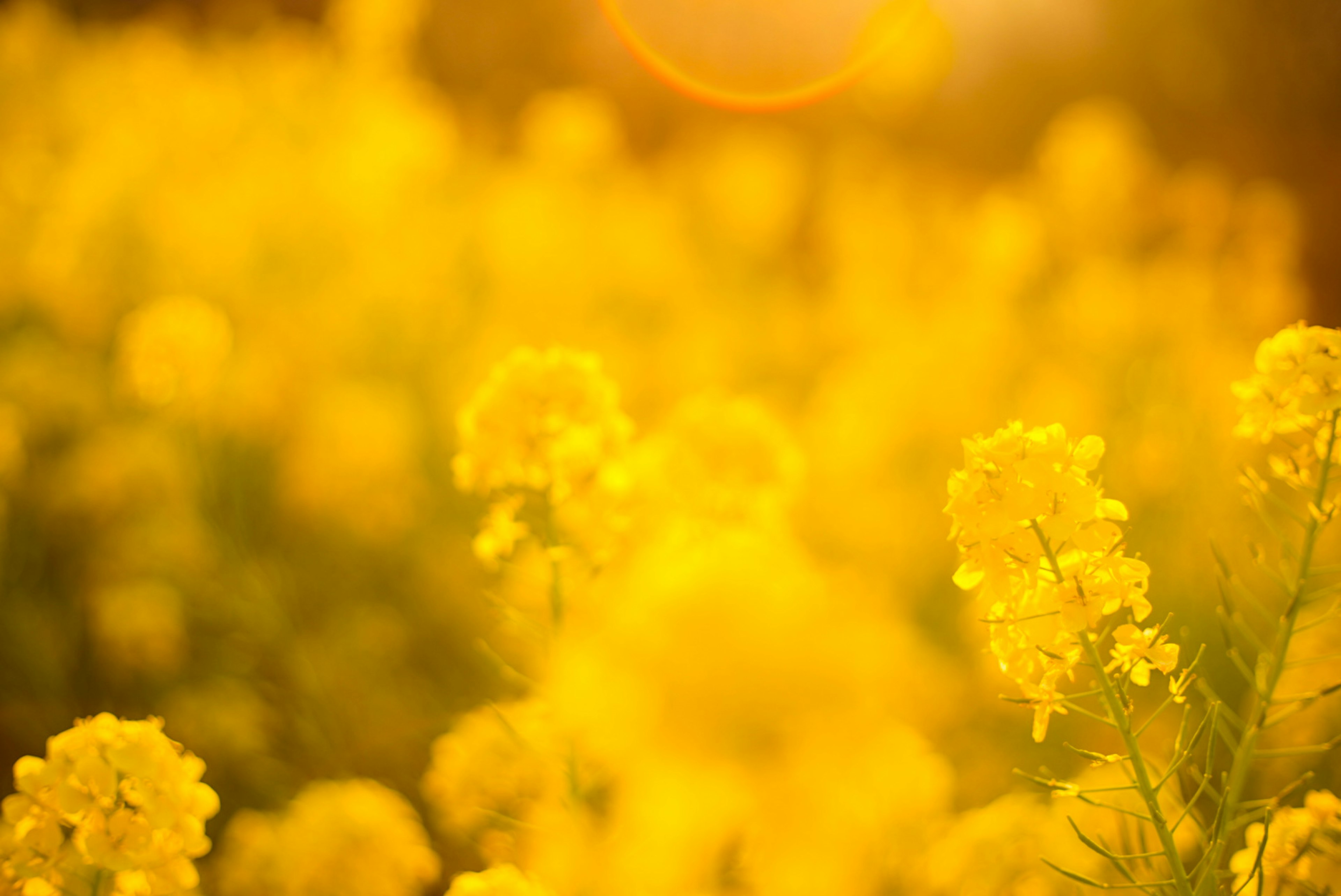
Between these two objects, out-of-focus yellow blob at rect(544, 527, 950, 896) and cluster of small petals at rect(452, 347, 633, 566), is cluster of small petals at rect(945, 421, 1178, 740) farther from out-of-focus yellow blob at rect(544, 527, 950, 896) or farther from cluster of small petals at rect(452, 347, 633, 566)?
cluster of small petals at rect(452, 347, 633, 566)

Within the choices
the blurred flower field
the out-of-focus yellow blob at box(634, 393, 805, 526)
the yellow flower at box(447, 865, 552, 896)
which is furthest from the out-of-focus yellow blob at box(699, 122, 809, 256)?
the yellow flower at box(447, 865, 552, 896)

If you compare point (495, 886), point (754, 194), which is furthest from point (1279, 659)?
point (754, 194)

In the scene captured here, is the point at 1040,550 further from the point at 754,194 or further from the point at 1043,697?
the point at 754,194

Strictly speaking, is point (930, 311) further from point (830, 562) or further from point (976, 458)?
point (976, 458)

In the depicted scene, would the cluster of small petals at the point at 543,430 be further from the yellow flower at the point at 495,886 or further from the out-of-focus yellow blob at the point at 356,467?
the out-of-focus yellow blob at the point at 356,467

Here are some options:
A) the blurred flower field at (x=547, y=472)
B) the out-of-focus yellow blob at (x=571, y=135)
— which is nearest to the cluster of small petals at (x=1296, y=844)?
the blurred flower field at (x=547, y=472)

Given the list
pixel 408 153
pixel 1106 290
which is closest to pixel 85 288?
pixel 408 153

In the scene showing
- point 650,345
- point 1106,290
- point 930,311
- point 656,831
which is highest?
point 650,345
